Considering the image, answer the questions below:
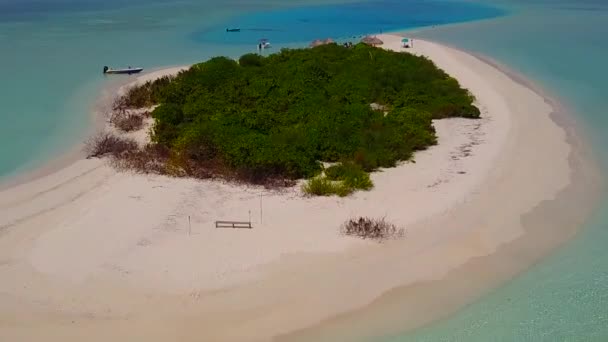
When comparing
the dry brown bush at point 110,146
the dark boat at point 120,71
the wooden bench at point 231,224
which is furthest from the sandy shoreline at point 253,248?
the dark boat at point 120,71

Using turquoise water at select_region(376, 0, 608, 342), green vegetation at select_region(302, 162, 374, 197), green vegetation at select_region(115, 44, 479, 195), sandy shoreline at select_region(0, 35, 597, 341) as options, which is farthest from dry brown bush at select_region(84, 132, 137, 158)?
turquoise water at select_region(376, 0, 608, 342)

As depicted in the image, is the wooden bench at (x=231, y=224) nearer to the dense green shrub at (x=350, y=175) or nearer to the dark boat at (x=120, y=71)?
the dense green shrub at (x=350, y=175)

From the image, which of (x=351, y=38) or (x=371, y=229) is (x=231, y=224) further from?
(x=351, y=38)

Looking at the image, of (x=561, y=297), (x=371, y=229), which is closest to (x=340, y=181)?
(x=371, y=229)

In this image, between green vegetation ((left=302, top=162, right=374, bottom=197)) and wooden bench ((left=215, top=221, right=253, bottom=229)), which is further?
green vegetation ((left=302, top=162, right=374, bottom=197))

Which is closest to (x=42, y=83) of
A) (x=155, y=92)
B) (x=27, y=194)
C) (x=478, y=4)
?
(x=155, y=92)

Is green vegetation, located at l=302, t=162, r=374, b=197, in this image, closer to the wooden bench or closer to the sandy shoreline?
the sandy shoreline

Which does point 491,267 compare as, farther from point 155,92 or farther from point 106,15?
point 106,15
